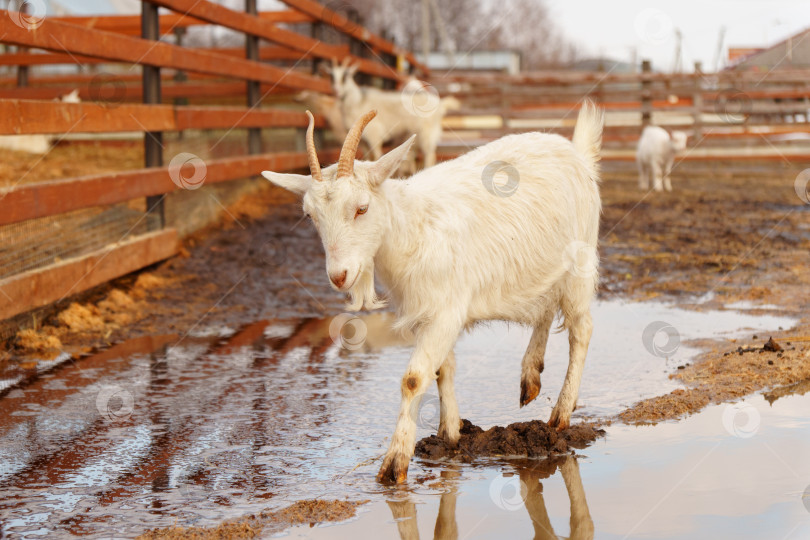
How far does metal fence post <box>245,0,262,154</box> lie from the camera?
448 inches

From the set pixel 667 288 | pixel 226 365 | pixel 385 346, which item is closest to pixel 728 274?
pixel 667 288

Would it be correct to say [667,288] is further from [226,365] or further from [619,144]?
[619,144]

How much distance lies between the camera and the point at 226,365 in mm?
6004

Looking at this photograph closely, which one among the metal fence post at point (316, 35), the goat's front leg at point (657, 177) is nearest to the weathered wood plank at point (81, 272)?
the metal fence post at point (316, 35)

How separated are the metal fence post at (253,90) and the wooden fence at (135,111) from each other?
1 cm

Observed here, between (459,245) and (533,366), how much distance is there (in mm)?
842

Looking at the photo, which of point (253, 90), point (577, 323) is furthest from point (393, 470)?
point (253, 90)

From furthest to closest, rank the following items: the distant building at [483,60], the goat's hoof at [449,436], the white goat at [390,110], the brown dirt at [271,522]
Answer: the distant building at [483,60], the white goat at [390,110], the goat's hoof at [449,436], the brown dirt at [271,522]

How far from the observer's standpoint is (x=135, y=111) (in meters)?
7.91

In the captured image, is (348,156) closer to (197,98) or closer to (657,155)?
(197,98)

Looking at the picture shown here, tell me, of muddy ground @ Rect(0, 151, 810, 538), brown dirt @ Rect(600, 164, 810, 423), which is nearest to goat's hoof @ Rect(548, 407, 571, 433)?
muddy ground @ Rect(0, 151, 810, 538)

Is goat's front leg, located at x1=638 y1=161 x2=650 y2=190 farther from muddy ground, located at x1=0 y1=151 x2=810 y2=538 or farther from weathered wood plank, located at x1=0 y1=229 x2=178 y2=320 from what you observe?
weathered wood plank, located at x1=0 y1=229 x2=178 y2=320

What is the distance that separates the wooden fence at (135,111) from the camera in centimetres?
619

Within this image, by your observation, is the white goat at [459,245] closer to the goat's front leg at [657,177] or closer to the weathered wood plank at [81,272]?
the weathered wood plank at [81,272]
